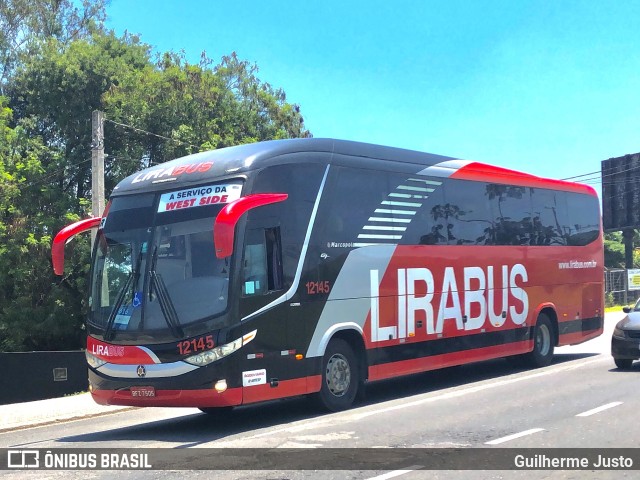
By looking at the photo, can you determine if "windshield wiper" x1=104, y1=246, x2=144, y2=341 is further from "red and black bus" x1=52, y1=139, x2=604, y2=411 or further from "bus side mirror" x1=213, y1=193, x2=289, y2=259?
"bus side mirror" x1=213, y1=193, x2=289, y2=259

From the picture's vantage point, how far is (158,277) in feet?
33.5

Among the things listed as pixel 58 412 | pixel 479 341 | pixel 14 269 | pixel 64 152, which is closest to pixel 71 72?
pixel 64 152

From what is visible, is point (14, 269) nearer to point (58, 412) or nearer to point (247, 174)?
point (58, 412)

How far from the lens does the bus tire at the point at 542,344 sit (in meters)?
16.3

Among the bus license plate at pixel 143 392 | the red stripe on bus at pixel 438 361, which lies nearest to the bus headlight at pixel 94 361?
the bus license plate at pixel 143 392

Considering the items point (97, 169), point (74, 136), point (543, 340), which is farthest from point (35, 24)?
point (543, 340)

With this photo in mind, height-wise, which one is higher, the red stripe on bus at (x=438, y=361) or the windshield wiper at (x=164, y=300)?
the windshield wiper at (x=164, y=300)

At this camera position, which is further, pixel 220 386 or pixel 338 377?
pixel 338 377

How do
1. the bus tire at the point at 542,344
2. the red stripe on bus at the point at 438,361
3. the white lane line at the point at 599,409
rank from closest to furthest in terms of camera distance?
the white lane line at the point at 599,409, the red stripe on bus at the point at 438,361, the bus tire at the point at 542,344

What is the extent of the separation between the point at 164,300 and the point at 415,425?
3574 mm

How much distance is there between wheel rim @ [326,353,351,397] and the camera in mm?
11406

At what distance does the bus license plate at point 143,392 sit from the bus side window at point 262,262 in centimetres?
172

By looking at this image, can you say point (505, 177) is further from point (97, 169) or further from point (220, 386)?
point (97, 169)

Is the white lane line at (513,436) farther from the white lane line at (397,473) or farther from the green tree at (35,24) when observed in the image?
the green tree at (35,24)
